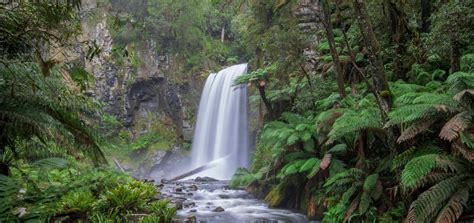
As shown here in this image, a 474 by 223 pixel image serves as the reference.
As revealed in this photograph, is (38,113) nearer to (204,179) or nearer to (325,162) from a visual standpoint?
(325,162)

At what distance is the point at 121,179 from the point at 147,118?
1306 centimetres

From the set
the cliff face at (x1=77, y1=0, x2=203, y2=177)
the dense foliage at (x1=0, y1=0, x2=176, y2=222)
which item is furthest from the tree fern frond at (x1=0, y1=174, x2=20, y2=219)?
the cliff face at (x1=77, y1=0, x2=203, y2=177)

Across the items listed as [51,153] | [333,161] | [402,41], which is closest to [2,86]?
[51,153]

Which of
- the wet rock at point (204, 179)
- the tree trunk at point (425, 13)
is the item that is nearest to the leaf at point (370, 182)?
the tree trunk at point (425, 13)

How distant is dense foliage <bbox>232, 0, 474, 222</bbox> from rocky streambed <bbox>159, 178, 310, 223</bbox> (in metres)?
0.50

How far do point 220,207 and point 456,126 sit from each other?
6.96 meters

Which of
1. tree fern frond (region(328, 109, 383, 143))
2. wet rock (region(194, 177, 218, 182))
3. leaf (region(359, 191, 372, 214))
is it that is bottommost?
wet rock (region(194, 177, 218, 182))

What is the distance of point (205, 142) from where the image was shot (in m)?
20.7

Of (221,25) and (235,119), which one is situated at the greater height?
(221,25)

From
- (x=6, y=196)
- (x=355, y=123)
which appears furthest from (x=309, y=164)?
(x=6, y=196)

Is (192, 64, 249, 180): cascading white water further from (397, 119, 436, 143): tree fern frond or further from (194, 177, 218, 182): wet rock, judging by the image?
(397, 119, 436, 143): tree fern frond

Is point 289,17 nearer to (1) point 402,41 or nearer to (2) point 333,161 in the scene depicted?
(1) point 402,41

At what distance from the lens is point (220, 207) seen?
34.3 feet

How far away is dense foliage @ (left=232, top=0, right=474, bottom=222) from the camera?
4945 mm
